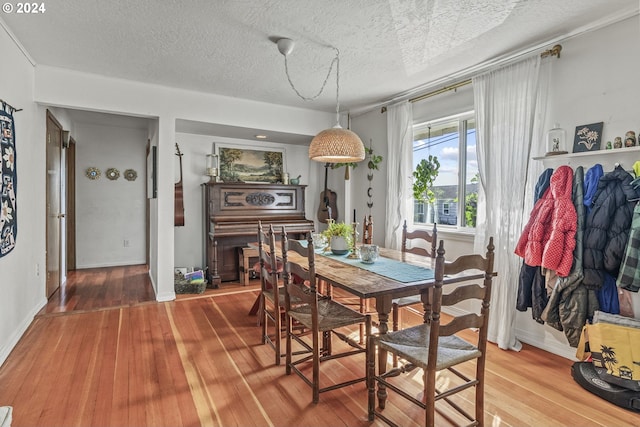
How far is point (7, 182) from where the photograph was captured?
2.51m

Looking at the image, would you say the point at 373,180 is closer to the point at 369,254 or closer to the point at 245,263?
the point at 245,263

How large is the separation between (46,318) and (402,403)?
336 centimetres

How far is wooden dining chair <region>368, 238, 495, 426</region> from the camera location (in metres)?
1.57

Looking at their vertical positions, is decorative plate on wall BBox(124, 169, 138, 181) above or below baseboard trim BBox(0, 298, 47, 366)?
above

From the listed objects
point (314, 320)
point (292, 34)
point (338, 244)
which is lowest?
point (314, 320)

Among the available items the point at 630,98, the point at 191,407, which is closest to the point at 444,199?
the point at 630,98

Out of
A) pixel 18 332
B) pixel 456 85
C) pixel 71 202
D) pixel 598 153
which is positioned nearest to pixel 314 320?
pixel 598 153

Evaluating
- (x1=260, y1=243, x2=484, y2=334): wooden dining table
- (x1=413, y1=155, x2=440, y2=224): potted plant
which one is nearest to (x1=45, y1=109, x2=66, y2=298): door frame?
(x1=260, y1=243, x2=484, y2=334): wooden dining table

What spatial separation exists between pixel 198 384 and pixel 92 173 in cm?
493

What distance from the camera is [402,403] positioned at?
202cm

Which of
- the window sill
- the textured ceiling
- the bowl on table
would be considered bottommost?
the bowl on table

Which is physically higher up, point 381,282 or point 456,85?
point 456,85

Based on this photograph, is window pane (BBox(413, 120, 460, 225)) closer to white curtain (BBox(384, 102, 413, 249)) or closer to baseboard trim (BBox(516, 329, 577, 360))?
white curtain (BBox(384, 102, 413, 249))

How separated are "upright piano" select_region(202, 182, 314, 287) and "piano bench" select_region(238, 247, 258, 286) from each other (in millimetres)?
174
